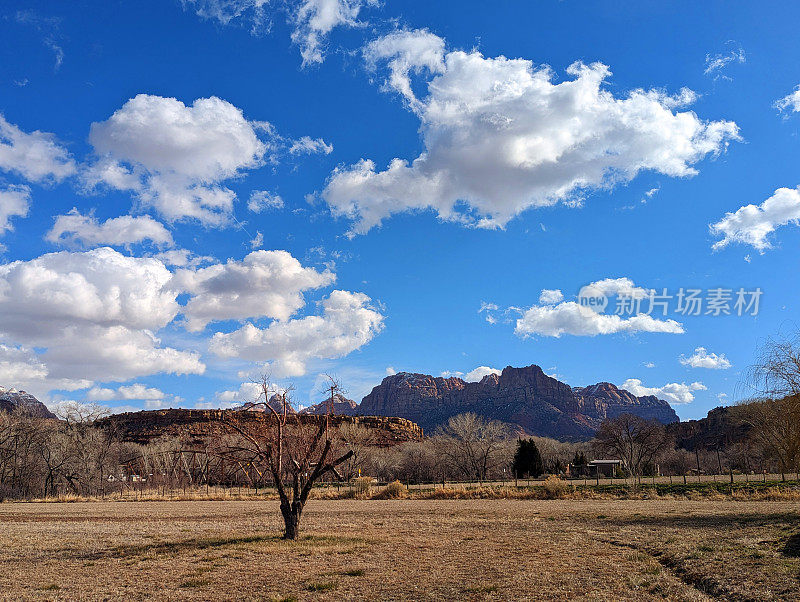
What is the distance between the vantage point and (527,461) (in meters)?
83.9

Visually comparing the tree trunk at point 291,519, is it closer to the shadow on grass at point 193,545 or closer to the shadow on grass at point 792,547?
the shadow on grass at point 193,545

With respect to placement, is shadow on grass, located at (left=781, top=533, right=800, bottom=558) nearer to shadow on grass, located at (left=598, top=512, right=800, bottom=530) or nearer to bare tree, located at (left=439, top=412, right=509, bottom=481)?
shadow on grass, located at (left=598, top=512, right=800, bottom=530)

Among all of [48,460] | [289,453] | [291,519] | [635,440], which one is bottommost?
[635,440]

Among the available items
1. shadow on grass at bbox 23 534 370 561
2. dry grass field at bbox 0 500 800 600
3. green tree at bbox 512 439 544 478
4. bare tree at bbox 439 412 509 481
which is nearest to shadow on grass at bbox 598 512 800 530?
dry grass field at bbox 0 500 800 600

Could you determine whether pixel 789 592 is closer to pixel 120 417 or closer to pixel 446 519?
pixel 446 519

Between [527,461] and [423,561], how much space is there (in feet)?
240

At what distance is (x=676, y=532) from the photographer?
2028 cm

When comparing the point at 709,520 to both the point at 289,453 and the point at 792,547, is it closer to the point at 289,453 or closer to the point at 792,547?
the point at 792,547

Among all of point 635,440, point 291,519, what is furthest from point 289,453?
point 635,440

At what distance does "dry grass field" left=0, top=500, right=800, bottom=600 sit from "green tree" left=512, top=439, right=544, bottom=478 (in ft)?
194

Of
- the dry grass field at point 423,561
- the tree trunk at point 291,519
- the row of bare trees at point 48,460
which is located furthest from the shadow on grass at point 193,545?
the row of bare trees at point 48,460

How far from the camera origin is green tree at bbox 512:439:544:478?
83.1 m

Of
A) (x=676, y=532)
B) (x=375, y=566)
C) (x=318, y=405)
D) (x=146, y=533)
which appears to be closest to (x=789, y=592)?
(x=375, y=566)

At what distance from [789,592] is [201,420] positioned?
15606 centimetres
